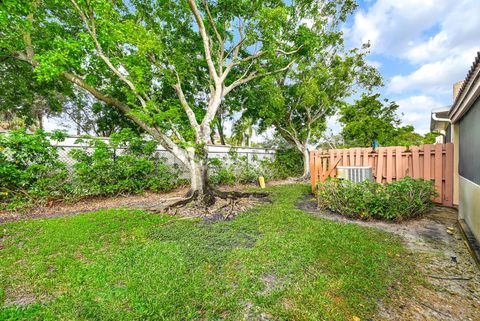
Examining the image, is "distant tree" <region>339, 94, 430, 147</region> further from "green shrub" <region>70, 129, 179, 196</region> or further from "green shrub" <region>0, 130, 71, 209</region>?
"green shrub" <region>0, 130, 71, 209</region>

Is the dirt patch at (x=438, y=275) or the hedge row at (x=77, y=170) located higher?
the hedge row at (x=77, y=170)

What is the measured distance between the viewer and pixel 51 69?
4.66 meters

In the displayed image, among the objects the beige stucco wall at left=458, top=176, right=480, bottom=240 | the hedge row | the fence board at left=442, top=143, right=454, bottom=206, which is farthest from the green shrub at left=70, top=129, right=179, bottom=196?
the fence board at left=442, top=143, right=454, bottom=206

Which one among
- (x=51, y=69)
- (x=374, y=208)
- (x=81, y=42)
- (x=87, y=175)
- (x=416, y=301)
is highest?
(x=81, y=42)

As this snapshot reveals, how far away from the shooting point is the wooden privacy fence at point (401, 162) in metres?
4.66

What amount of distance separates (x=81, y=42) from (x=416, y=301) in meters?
8.26

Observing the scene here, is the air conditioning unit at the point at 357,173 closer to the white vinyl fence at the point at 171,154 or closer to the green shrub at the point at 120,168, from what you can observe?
the white vinyl fence at the point at 171,154

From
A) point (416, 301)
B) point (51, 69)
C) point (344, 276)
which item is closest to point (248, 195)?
point (344, 276)

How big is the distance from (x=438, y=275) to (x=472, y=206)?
1697 mm

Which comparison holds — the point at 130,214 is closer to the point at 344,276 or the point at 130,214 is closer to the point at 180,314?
the point at 180,314

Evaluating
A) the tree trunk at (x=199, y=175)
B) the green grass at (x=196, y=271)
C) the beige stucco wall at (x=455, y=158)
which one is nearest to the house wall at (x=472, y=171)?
the beige stucco wall at (x=455, y=158)

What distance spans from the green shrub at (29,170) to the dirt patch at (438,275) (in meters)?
7.20

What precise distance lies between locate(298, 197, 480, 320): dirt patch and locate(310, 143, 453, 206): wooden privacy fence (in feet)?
4.51

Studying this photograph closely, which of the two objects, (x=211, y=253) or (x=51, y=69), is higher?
(x=51, y=69)
